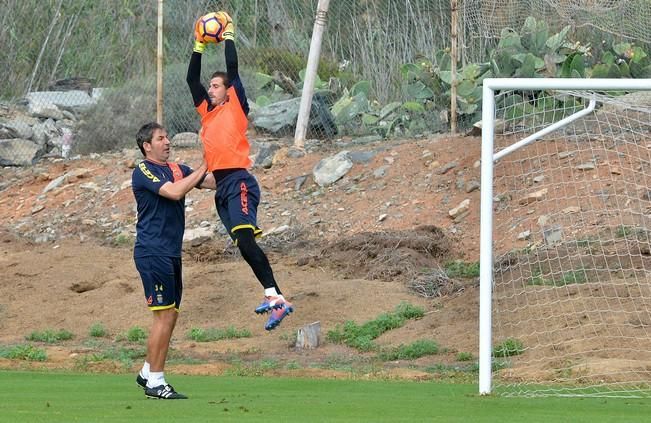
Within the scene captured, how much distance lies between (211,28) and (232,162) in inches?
48.9


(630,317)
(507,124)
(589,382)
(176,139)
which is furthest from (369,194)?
(589,382)

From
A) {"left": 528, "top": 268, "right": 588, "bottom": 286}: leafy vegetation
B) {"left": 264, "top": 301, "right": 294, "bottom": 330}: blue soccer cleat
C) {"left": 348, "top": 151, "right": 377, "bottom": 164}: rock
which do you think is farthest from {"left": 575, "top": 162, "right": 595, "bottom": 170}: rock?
{"left": 264, "top": 301, "right": 294, "bottom": 330}: blue soccer cleat

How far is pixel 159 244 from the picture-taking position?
984 centimetres

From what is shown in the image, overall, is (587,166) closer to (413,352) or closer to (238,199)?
(413,352)

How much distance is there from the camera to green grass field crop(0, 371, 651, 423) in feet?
27.4

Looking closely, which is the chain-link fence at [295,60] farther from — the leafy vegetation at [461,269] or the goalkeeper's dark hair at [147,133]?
the goalkeeper's dark hair at [147,133]

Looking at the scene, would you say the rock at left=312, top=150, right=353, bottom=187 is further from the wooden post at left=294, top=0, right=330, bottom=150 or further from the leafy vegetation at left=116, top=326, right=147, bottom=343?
the leafy vegetation at left=116, top=326, right=147, bottom=343

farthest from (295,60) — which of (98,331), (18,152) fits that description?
(98,331)

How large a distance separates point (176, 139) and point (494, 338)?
919cm

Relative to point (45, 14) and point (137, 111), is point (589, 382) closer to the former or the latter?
point (137, 111)

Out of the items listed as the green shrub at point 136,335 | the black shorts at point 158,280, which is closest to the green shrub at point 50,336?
the green shrub at point 136,335

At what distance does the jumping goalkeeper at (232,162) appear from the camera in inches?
430

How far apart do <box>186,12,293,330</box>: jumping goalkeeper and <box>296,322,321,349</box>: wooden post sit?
13.5 ft

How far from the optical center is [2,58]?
26531 millimetres
